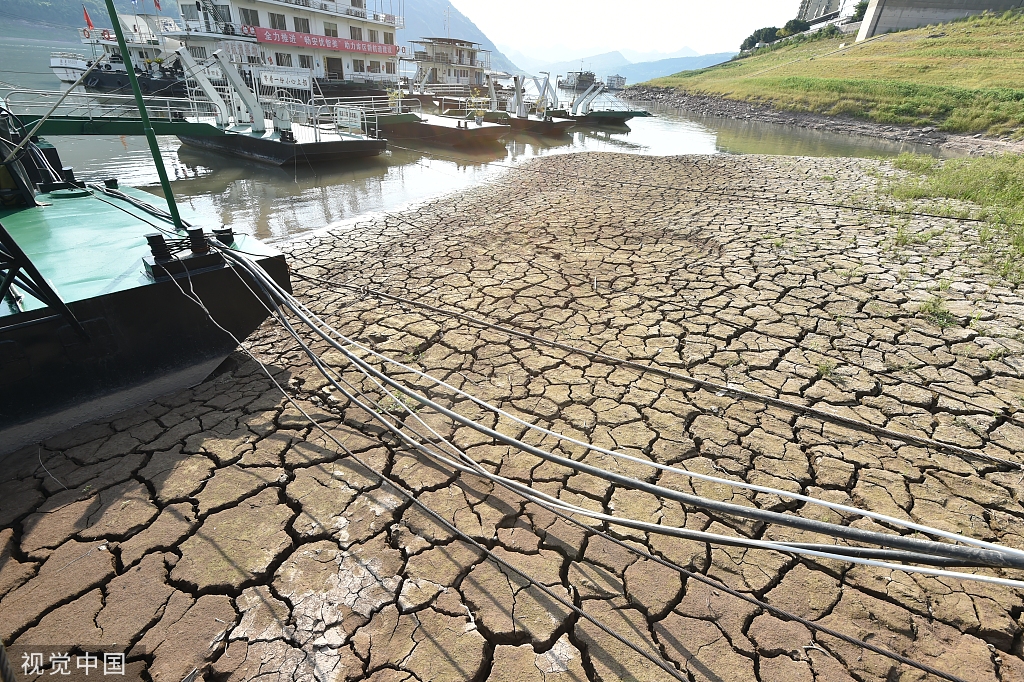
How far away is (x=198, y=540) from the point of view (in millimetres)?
2570

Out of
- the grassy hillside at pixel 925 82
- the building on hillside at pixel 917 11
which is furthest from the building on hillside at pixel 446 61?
the building on hillside at pixel 917 11

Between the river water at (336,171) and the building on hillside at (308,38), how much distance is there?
7.80 m

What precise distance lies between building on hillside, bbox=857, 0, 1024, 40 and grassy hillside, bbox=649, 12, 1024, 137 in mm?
4708

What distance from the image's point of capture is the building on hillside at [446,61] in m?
34.4

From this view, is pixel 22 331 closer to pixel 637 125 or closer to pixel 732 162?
pixel 732 162

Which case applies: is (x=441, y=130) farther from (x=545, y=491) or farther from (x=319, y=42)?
(x=545, y=491)

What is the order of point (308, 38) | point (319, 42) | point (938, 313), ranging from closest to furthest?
point (938, 313)
point (308, 38)
point (319, 42)

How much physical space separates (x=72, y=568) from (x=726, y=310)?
18.2 ft

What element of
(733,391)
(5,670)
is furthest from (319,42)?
(5,670)

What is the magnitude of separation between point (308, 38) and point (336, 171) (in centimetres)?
1854

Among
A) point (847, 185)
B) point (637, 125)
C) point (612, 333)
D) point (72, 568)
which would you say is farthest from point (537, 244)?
point (637, 125)

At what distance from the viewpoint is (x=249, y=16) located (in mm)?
24344

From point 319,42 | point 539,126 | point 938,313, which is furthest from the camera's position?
point 319,42

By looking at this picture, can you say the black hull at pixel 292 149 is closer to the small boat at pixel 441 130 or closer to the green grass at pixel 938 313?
the small boat at pixel 441 130
